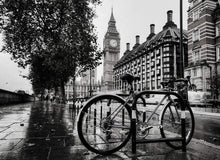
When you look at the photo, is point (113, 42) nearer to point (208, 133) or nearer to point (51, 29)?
point (51, 29)

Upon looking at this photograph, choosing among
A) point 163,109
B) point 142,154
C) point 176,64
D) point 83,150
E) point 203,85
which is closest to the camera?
point 142,154

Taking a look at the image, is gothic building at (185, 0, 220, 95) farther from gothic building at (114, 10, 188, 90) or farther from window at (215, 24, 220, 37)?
gothic building at (114, 10, 188, 90)

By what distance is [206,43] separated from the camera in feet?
112

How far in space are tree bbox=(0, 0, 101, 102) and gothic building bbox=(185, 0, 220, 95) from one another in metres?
20.7

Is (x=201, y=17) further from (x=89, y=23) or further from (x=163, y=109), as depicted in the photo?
(x=163, y=109)

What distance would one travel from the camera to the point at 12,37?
20281 mm

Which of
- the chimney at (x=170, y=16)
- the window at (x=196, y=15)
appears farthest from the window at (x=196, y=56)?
the chimney at (x=170, y=16)

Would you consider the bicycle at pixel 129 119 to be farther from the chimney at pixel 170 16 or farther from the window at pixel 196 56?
the chimney at pixel 170 16

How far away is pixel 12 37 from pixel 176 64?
1965 inches

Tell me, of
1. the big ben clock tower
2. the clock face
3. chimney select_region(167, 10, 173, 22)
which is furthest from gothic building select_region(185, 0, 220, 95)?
the clock face

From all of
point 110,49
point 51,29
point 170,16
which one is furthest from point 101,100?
point 110,49

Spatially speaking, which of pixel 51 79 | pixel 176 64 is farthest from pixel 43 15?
pixel 176 64

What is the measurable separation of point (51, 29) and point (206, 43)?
2564 cm

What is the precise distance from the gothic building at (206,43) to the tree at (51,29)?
20.7 m
